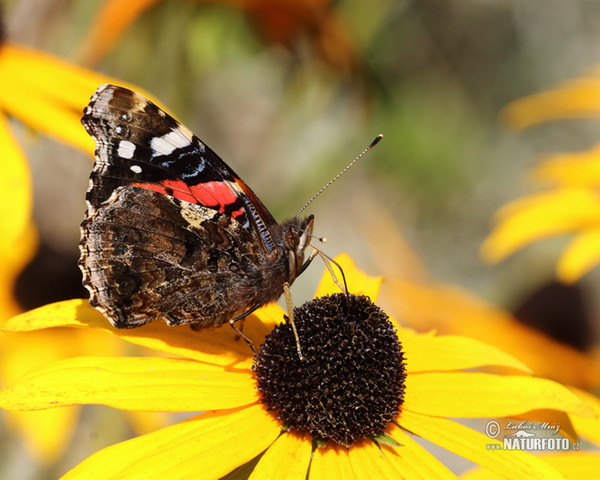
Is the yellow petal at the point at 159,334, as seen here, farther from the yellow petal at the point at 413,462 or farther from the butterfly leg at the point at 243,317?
the yellow petal at the point at 413,462

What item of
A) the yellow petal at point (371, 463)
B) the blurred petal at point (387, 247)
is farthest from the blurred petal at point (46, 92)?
the blurred petal at point (387, 247)

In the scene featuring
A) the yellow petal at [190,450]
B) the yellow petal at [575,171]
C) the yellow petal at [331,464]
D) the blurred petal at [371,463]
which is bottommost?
the yellow petal at [190,450]

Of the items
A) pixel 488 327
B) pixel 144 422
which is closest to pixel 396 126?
pixel 488 327

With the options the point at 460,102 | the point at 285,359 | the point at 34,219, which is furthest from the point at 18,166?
the point at 460,102

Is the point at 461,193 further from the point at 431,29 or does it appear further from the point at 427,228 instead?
the point at 431,29

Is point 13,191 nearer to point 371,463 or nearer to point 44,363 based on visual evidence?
point 44,363
